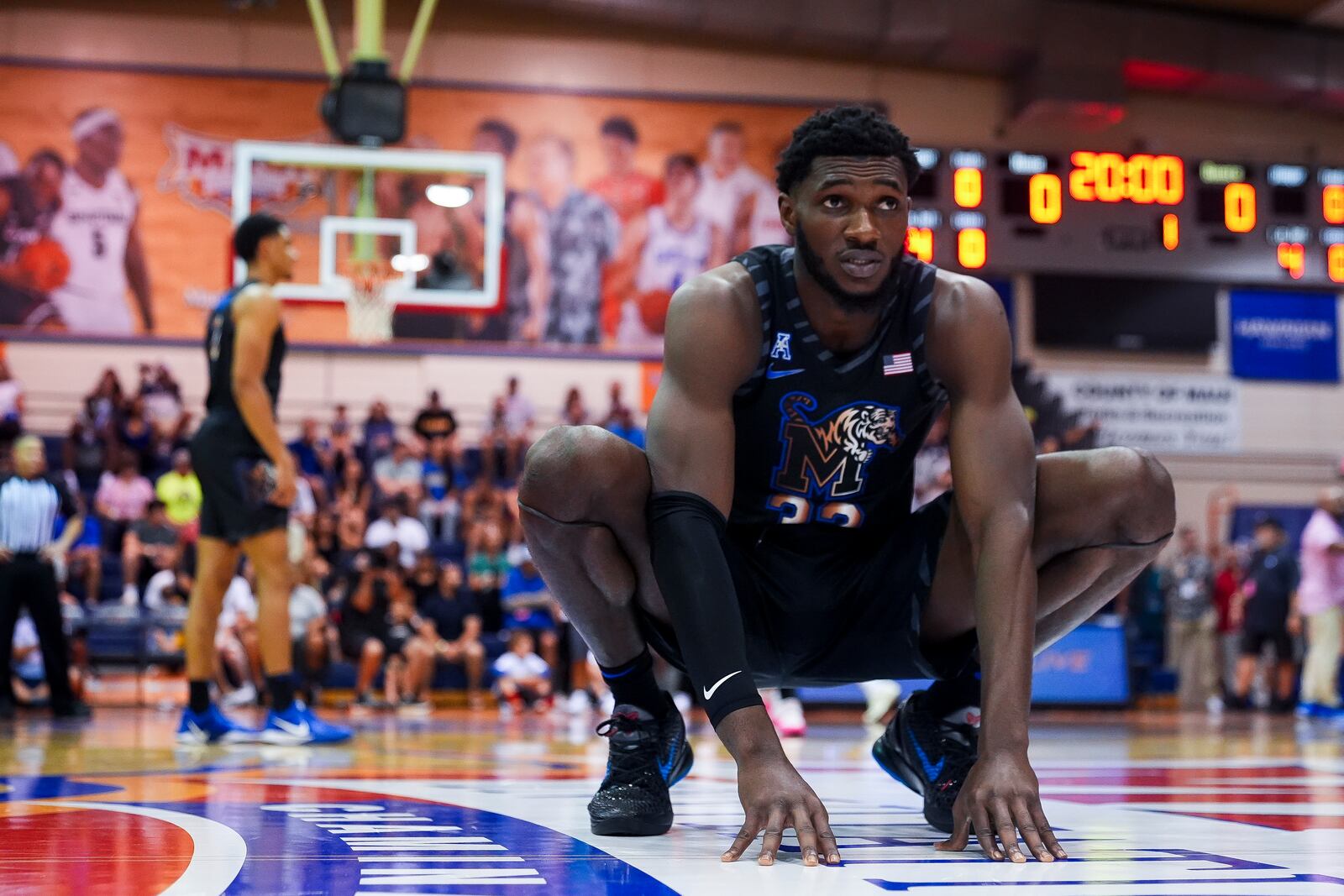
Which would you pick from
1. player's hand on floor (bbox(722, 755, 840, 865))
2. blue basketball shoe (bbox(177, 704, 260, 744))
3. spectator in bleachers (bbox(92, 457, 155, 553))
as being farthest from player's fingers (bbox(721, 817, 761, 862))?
spectator in bleachers (bbox(92, 457, 155, 553))

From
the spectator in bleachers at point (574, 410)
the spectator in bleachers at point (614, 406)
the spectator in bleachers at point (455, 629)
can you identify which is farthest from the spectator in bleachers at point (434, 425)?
the spectator in bleachers at point (455, 629)

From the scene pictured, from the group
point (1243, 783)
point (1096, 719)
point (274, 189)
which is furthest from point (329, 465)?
point (1243, 783)

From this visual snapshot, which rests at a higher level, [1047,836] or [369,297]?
[369,297]

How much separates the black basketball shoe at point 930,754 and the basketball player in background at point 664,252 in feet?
46.6

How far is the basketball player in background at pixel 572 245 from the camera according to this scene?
55.8ft

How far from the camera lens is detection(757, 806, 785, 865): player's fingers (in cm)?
219

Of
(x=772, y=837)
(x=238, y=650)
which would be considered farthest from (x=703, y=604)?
(x=238, y=650)

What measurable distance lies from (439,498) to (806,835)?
12.1 m

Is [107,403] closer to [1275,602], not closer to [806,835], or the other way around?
[1275,602]

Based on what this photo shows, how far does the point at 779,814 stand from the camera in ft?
7.32

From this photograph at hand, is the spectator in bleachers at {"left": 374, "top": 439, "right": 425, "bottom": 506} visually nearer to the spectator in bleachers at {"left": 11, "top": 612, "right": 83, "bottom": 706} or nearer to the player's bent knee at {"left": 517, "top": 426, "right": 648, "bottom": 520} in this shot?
the spectator in bleachers at {"left": 11, "top": 612, "right": 83, "bottom": 706}

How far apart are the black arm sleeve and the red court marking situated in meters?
0.87

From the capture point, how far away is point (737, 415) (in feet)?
9.51

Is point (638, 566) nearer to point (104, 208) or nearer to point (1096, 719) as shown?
point (1096, 719)
